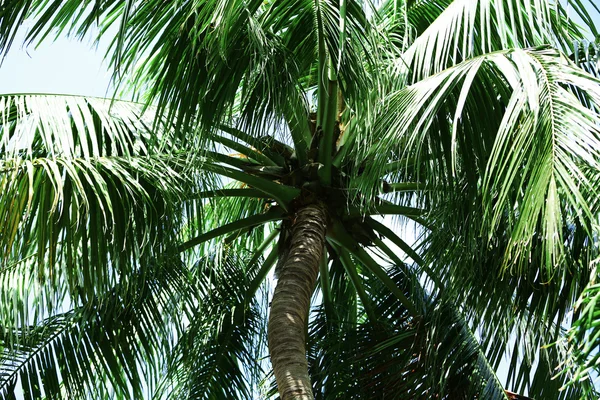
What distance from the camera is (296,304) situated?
4.91m

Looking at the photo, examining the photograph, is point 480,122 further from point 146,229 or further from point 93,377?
point 93,377

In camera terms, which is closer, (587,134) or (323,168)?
(587,134)

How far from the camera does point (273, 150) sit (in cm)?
577

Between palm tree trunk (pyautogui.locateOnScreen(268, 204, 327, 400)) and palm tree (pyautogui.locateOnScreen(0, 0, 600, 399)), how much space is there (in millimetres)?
14

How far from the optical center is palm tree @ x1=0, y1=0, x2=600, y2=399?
4.29m

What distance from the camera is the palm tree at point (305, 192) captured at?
429cm

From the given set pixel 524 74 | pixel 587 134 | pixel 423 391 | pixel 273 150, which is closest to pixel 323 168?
pixel 273 150

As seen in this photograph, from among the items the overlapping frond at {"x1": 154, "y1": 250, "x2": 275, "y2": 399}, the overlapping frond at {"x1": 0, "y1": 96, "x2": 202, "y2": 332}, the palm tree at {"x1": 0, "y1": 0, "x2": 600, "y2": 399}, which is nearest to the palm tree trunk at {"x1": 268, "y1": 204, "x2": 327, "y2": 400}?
the palm tree at {"x1": 0, "y1": 0, "x2": 600, "y2": 399}

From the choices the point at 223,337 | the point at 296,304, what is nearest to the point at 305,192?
the point at 296,304

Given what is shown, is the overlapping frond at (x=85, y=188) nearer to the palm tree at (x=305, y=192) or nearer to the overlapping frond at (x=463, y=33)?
the palm tree at (x=305, y=192)

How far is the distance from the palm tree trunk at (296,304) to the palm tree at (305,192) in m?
0.01

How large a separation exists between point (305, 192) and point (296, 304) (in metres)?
0.89

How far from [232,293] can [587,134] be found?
3954 millimetres

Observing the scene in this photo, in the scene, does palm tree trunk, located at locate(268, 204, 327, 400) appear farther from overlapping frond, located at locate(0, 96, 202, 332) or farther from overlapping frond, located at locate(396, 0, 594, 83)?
overlapping frond, located at locate(396, 0, 594, 83)
